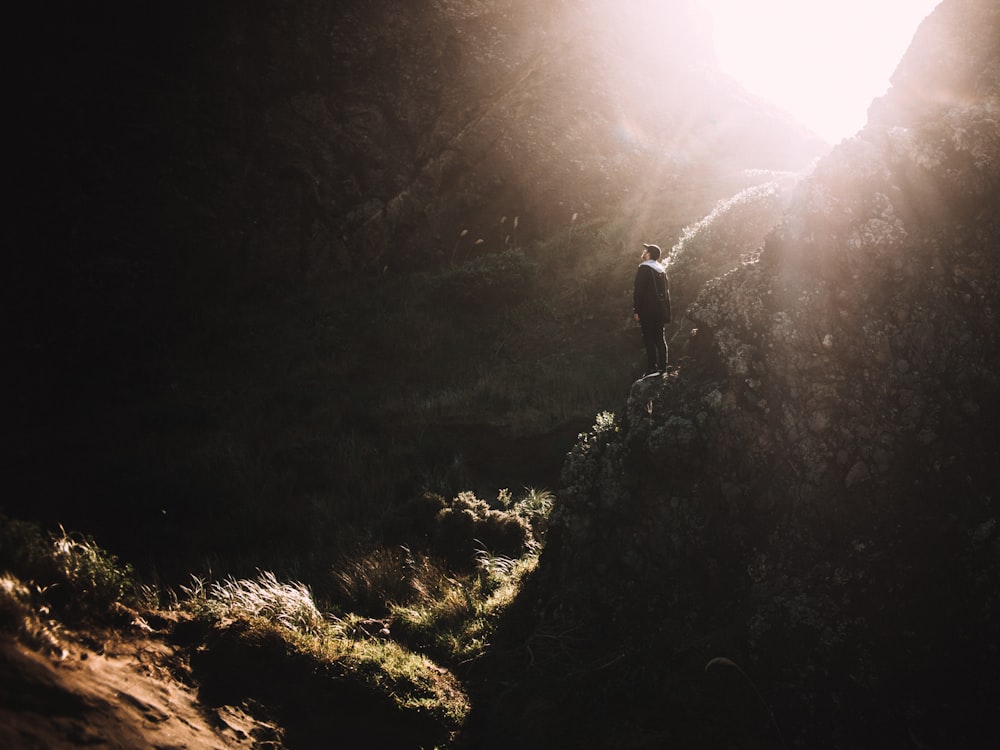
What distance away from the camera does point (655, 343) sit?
27.3ft

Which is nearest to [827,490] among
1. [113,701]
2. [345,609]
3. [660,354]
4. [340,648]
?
[660,354]

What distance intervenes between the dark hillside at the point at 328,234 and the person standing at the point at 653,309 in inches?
127

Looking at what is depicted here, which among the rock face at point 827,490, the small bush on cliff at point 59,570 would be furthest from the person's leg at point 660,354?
the small bush on cliff at point 59,570

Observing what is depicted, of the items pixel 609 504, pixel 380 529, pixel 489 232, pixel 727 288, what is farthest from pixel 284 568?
pixel 489 232

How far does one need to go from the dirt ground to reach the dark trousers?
19.9 feet

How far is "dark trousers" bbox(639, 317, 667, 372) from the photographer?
8211mm

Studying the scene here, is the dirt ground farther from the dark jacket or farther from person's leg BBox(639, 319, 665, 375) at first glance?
the dark jacket

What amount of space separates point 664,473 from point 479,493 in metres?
4.34

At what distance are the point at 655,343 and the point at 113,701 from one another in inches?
270

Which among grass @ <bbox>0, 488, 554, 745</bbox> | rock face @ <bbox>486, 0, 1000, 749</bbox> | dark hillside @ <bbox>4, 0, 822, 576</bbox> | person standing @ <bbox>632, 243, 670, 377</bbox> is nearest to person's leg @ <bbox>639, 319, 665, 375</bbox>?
person standing @ <bbox>632, 243, 670, 377</bbox>

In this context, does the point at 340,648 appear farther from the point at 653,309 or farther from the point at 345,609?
the point at 653,309

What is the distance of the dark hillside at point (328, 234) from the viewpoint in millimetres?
11680

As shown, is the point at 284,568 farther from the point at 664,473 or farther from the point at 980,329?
the point at 980,329

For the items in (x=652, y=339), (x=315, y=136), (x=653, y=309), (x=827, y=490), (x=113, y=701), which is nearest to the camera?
(x=113, y=701)
